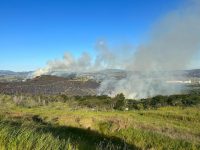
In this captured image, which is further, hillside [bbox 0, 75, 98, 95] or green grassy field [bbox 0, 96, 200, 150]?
hillside [bbox 0, 75, 98, 95]

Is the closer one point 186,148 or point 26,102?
point 186,148

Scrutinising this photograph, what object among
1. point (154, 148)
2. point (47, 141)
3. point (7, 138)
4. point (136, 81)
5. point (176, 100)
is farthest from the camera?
point (136, 81)

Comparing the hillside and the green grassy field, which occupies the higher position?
the green grassy field

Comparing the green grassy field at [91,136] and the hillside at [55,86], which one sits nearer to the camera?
the green grassy field at [91,136]

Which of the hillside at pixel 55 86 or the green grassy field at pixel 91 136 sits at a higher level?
the green grassy field at pixel 91 136

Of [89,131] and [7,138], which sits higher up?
[7,138]

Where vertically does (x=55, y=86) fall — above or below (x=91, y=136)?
below

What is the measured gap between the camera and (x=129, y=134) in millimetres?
17016

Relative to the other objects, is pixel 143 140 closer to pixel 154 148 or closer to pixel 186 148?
pixel 154 148

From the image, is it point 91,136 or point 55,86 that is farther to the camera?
point 55,86

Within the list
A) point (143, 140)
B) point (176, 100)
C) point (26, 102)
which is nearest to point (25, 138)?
point (143, 140)

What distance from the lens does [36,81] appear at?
195 m

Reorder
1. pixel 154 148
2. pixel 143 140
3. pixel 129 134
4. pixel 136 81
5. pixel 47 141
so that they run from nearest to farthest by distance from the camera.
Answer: pixel 47 141 < pixel 154 148 < pixel 143 140 < pixel 129 134 < pixel 136 81

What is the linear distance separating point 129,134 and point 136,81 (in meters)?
151
